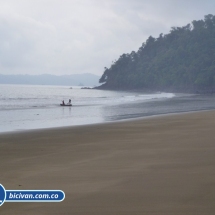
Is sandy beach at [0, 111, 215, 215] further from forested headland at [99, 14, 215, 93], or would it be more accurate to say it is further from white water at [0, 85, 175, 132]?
forested headland at [99, 14, 215, 93]

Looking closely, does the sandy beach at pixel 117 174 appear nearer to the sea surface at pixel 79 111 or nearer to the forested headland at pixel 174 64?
the sea surface at pixel 79 111

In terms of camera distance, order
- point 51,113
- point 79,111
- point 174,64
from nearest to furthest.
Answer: point 51,113 < point 79,111 < point 174,64

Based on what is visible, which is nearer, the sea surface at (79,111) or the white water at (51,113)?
the white water at (51,113)

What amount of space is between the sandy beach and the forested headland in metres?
84.9

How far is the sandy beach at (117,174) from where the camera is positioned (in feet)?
14.0

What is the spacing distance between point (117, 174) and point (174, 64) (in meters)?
116

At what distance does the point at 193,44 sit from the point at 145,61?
3590cm

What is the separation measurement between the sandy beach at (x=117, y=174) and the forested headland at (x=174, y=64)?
84.9 metres

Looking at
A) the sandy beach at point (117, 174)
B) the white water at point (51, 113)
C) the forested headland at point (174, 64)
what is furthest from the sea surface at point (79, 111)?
the forested headland at point (174, 64)

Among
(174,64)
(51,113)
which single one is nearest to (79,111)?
(51,113)

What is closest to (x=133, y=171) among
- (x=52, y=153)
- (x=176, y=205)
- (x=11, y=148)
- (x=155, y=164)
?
(x=155, y=164)

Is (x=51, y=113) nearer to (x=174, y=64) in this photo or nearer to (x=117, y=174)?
(x=117, y=174)

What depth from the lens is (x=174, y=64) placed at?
118 m

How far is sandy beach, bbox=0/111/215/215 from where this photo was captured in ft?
14.0
